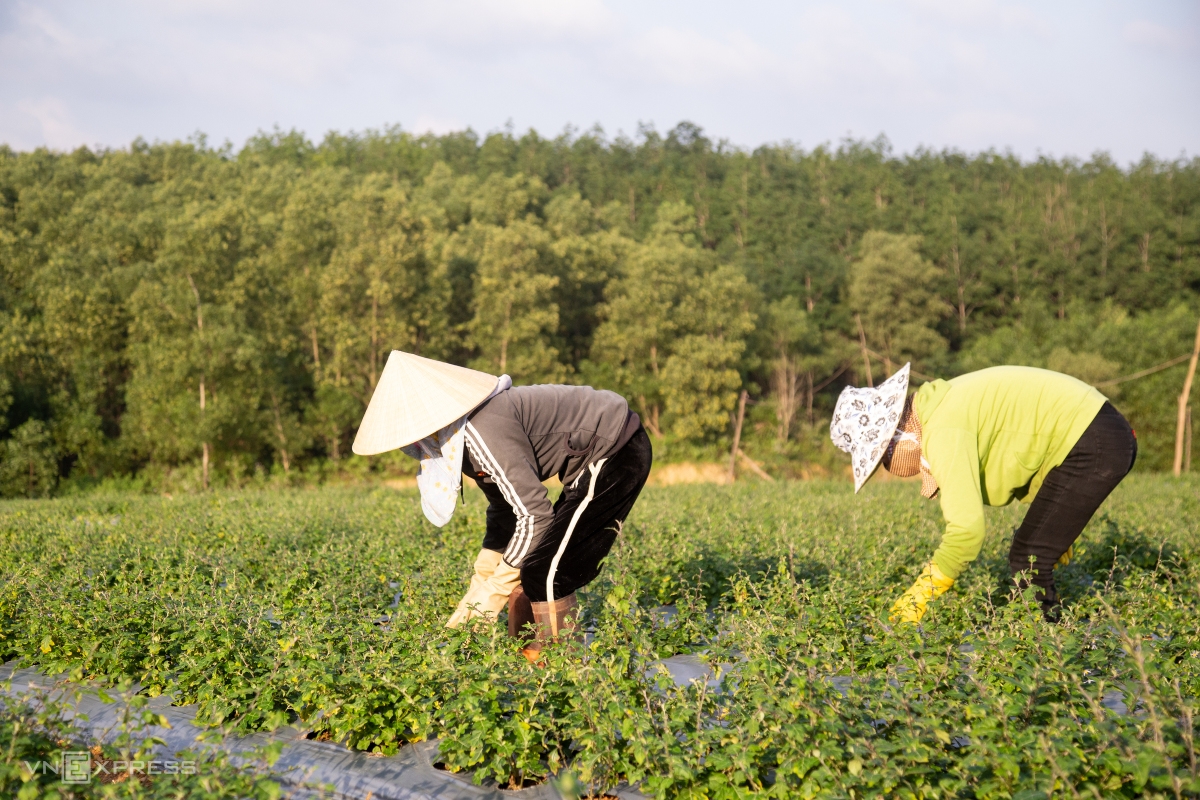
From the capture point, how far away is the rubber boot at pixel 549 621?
3467mm

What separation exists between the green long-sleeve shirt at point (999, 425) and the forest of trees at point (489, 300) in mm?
23532

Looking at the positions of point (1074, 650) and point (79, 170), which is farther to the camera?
point (79, 170)

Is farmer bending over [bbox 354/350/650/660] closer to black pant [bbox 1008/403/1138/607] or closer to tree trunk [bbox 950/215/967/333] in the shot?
black pant [bbox 1008/403/1138/607]

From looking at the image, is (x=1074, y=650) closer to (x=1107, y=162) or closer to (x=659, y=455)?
(x=659, y=455)

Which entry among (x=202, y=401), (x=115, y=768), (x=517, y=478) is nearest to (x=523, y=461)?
(x=517, y=478)

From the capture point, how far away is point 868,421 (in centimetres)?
383

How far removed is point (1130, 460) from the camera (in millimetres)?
3896

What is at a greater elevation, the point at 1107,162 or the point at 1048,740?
the point at 1107,162

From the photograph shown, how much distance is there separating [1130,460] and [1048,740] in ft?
6.35

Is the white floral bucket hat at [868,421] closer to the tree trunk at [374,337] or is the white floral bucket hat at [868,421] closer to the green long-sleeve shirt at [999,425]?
the green long-sleeve shirt at [999,425]

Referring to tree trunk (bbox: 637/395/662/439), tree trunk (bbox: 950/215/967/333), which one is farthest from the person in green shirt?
tree trunk (bbox: 950/215/967/333)

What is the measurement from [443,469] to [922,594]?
201 centimetres

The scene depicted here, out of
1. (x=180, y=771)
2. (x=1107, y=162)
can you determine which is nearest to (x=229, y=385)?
(x=180, y=771)

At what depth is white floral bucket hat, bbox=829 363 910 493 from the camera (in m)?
3.76
